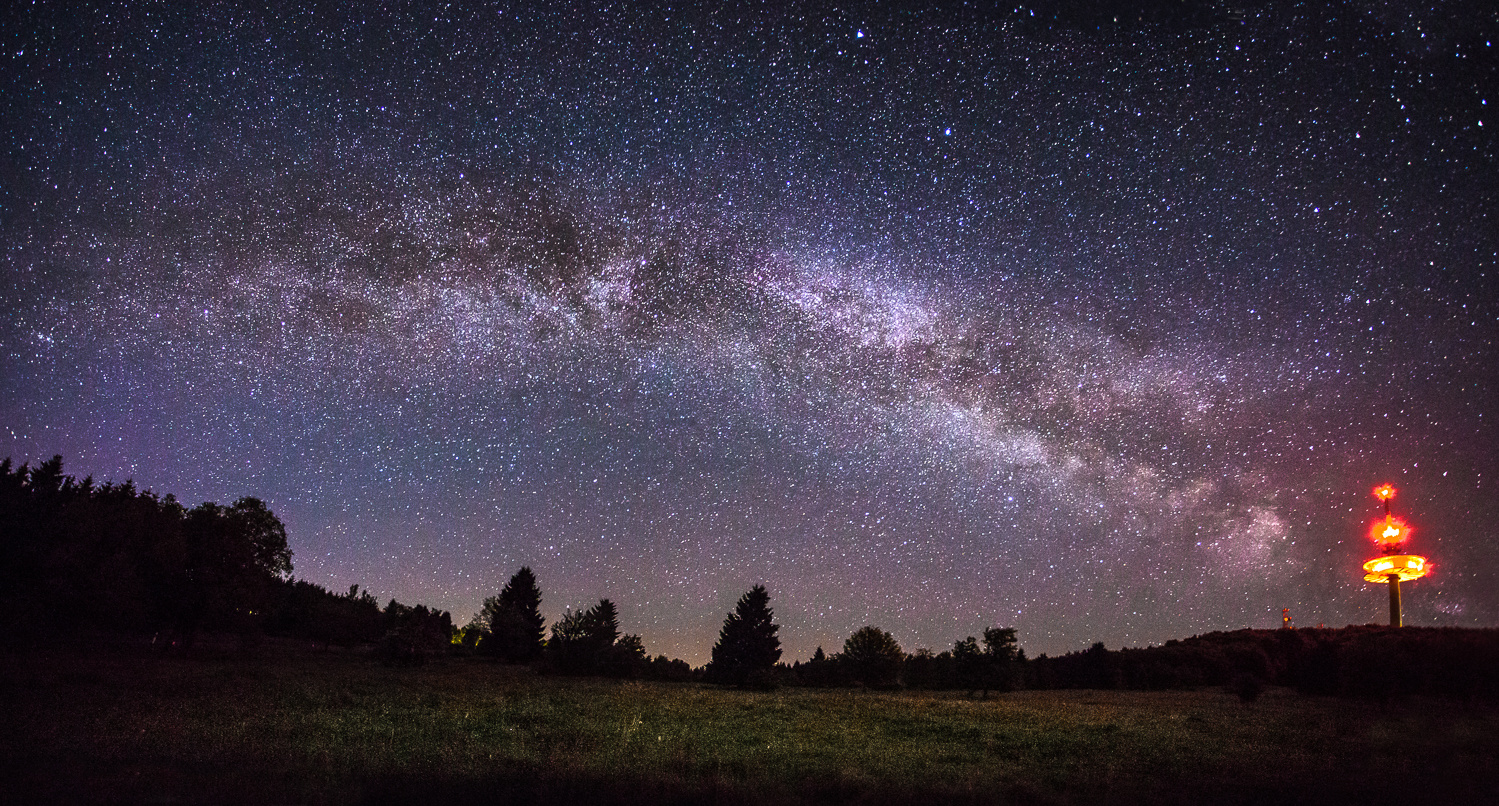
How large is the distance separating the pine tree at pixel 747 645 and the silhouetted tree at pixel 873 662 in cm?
720

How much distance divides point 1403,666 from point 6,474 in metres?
74.7

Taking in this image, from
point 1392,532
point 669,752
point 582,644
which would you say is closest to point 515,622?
point 582,644

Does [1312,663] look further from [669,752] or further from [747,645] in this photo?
[747,645]

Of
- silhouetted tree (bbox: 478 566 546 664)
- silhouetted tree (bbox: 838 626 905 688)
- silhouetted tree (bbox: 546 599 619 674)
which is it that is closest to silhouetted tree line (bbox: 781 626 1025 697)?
silhouetted tree (bbox: 838 626 905 688)

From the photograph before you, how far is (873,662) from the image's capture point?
62.1m

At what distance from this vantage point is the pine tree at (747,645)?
57622 millimetres

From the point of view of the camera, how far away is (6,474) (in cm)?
5069

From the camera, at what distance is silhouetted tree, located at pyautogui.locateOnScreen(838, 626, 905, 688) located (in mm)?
61344

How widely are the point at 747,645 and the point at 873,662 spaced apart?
11.4 metres

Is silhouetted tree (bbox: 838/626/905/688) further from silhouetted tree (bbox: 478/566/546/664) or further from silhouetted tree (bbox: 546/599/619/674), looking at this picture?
silhouetted tree (bbox: 478/566/546/664)

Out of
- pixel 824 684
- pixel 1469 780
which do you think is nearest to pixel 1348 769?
pixel 1469 780

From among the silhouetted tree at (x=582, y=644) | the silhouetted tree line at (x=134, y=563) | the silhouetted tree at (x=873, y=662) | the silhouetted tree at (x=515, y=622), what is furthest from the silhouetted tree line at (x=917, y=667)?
the silhouetted tree line at (x=134, y=563)

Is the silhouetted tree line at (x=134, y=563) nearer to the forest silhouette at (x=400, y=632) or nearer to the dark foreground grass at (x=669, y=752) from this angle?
the forest silhouette at (x=400, y=632)

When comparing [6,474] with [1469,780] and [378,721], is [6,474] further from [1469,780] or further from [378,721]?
[1469,780]
